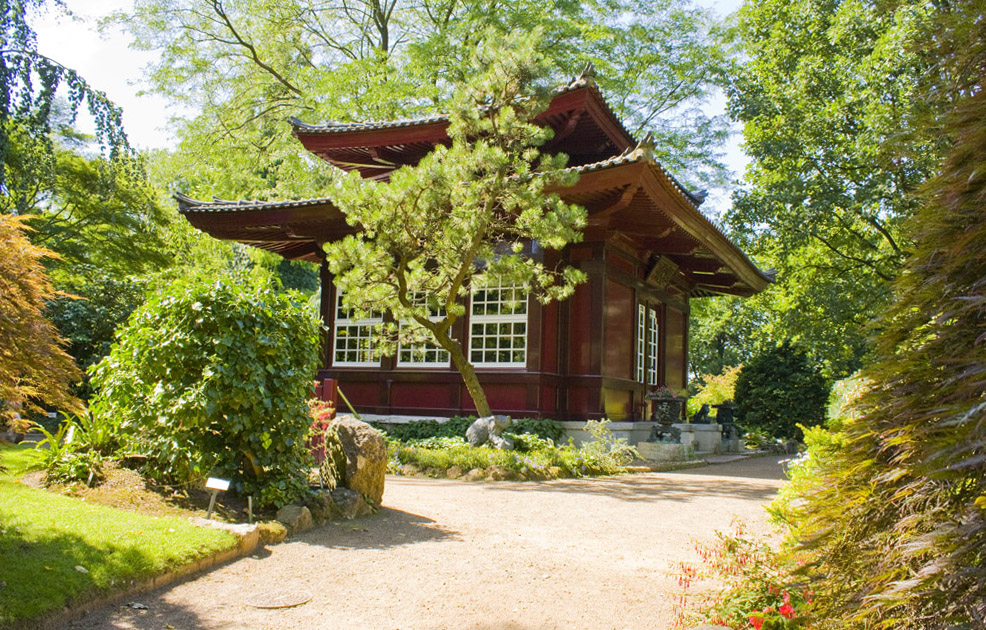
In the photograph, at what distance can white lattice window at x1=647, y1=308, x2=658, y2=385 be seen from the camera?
48.2 ft

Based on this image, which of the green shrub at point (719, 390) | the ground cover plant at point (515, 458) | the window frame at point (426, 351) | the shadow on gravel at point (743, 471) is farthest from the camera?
the green shrub at point (719, 390)

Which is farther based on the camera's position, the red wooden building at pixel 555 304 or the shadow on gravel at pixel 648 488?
the red wooden building at pixel 555 304

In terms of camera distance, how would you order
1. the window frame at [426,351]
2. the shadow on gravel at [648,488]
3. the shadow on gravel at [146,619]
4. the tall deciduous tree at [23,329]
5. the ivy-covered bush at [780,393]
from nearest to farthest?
the shadow on gravel at [146,619]
the tall deciduous tree at [23,329]
the shadow on gravel at [648,488]
the window frame at [426,351]
the ivy-covered bush at [780,393]

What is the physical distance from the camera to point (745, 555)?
4.00 metres

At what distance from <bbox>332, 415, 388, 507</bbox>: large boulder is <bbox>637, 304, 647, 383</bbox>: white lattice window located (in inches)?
334

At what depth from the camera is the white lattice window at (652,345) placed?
14684 mm

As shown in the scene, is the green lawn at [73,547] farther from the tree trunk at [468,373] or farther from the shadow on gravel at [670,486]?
the tree trunk at [468,373]

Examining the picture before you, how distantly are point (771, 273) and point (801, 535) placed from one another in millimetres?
15352

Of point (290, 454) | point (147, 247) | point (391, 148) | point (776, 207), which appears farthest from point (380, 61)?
point (290, 454)

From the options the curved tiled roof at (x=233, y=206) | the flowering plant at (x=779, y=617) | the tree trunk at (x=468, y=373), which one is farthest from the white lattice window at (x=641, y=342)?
the flowering plant at (x=779, y=617)

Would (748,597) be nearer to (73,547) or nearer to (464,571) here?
(464,571)

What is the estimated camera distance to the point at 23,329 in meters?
3.54

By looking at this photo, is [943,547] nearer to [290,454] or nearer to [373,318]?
[290,454]

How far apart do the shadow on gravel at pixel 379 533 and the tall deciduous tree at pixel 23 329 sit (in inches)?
84.2
